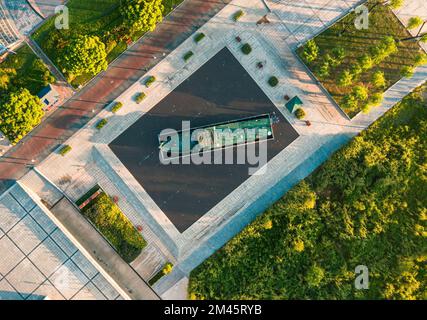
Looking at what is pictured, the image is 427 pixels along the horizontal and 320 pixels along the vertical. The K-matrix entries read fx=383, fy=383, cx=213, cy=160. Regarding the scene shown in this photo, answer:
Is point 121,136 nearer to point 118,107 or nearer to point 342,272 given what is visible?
point 118,107

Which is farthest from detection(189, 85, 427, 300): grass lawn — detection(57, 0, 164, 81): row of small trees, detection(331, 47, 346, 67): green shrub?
detection(57, 0, 164, 81): row of small trees

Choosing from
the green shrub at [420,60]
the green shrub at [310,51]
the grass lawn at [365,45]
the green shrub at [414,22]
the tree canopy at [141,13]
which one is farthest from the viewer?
the grass lawn at [365,45]

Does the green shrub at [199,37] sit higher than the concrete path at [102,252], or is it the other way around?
the green shrub at [199,37]

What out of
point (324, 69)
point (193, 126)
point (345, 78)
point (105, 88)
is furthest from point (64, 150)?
point (345, 78)

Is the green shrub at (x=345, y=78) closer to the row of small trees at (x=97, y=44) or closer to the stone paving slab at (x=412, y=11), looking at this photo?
the stone paving slab at (x=412, y=11)

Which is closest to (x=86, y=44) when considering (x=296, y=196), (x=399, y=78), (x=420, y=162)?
(x=296, y=196)

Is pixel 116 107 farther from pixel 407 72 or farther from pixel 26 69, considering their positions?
pixel 407 72

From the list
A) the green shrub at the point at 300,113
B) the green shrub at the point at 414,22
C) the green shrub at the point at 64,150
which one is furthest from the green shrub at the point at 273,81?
the green shrub at the point at 64,150
